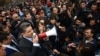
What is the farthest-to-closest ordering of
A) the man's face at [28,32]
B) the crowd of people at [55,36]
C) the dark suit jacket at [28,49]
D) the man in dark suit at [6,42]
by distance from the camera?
the man's face at [28,32]
the dark suit jacket at [28,49]
the crowd of people at [55,36]
the man in dark suit at [6,42]

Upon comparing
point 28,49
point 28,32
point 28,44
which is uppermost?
point 28,32

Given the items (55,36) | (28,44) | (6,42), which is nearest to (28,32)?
(28,44)

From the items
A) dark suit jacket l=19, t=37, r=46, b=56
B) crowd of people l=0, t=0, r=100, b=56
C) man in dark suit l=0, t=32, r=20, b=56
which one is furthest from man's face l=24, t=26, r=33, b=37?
man in dark suit l=0, t=32, r=20, b=56

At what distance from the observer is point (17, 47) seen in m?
7.59

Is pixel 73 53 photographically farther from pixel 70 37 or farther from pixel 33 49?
pixel 33 49

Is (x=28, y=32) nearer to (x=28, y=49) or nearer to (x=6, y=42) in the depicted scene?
(x=28, y=49)

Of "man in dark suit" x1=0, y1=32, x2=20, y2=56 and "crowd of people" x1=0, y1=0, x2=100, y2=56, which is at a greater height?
"man in dark suit" x1=0, y1=32, x2=20, y2=56

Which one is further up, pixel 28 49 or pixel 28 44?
pixel 28 44

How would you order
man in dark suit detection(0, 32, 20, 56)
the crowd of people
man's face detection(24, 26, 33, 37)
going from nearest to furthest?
man in dark suit detection(0, 32, 20, 56) < the crowd of people < man's face detection(24, 26, 33, 37)

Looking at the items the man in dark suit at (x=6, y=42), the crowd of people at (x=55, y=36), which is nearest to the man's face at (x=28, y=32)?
the crowd of people at (x=55, y=36)

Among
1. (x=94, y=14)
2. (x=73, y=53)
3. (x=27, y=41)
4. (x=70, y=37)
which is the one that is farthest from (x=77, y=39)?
(x=27, y=41)

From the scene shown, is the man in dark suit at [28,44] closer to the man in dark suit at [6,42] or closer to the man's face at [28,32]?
the man's face at [28,32]

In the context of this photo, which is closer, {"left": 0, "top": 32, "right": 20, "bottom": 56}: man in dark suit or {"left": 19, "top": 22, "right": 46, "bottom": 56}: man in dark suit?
{"left": 0, "top": 32, "right": 20, "bottom": 56}: man in dark suit

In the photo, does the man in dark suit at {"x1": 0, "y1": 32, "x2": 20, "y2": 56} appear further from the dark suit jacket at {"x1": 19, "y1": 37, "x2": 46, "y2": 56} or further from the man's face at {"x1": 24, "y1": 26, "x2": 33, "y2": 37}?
the man's face at {"x1": 24, "y1": 26, "x2": 33, "y2": 37}
